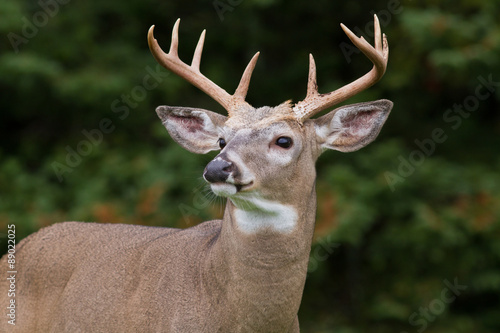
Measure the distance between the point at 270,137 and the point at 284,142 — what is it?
0.07 m

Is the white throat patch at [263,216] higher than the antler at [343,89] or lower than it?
lower

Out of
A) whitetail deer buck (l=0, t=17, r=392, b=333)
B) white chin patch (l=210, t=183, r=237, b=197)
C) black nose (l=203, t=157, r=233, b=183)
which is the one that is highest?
black nose (l=203, t=157, r=233, b=183)

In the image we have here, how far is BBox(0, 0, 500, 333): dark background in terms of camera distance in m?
8.44

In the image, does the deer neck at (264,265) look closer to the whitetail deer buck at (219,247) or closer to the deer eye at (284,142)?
the whitetail deer buck at (219,247)

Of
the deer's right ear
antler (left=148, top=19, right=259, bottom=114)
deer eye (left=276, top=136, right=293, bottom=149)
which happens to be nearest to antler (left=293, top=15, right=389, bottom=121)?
deer eye (left=276, top=136, right=293, bottom=149)

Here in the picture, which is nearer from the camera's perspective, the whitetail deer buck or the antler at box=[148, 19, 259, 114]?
the whitetail deer buck

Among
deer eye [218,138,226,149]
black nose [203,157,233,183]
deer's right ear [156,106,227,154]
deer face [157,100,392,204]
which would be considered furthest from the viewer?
deer's right ear [156,106,227,154]

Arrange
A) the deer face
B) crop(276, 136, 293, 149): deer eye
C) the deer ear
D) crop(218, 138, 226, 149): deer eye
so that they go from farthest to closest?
the deer ear < crop(218, 138, 226, 149): deer eye < crop(276, 136, 293, 149): deer eye < the deer face

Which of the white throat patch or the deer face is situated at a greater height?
the deer face

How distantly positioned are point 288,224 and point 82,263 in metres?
1.25

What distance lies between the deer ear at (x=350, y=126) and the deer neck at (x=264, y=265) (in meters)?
0.57

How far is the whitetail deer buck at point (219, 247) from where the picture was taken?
3652 millimetres

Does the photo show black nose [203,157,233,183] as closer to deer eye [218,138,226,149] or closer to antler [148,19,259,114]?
A: deer eye [218,138,226,149]

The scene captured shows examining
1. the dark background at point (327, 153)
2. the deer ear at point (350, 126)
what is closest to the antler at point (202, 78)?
the deer ear at point (350, 126)
